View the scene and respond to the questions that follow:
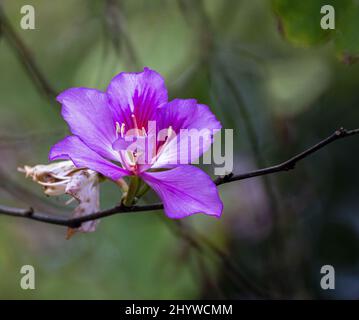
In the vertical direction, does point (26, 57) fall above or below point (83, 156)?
above

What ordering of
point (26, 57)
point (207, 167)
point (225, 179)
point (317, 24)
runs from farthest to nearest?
1. point (207, 167)
2. point (26, 57)
3. point (317, 24)
4. point (225, 179)

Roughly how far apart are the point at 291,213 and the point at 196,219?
0.78 feet

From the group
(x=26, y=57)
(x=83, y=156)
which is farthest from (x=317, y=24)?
(x=26, y=57)

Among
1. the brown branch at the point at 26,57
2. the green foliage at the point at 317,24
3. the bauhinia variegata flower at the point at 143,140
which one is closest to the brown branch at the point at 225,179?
the bauhinia variegata flower at the point at 143,140

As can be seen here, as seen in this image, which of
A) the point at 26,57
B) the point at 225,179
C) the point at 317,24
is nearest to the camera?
the point at 225,179

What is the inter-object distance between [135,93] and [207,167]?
2.51ft

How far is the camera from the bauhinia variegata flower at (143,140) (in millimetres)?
662

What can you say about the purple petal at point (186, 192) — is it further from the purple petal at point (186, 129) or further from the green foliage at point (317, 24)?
the green foliage at point (317, 24)

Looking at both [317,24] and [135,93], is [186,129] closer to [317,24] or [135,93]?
[135,93]

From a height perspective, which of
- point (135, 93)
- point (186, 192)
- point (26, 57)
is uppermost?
point (26, 57)

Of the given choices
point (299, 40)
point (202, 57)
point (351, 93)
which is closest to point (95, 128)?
point (299, 40)

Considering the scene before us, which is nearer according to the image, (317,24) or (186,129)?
(186,129)

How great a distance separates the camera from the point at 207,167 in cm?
148

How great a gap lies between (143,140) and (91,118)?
6cm
